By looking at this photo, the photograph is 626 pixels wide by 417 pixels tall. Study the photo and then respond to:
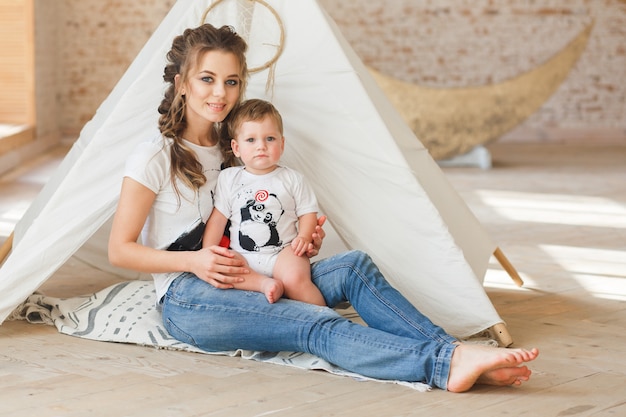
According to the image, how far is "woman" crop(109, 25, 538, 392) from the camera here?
213 centimetres

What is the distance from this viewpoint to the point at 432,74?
8.82 m

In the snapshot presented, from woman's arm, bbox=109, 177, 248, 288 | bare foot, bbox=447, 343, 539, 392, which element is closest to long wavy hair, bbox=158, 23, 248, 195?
woman's arm, bbox=109, 177, 248, 288

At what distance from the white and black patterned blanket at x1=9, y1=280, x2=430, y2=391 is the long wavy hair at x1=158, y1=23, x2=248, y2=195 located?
1.28 ft

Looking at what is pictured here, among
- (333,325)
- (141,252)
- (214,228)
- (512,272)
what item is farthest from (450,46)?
(333,325)

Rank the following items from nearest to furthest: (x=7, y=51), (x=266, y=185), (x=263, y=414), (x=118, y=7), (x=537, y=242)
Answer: (x=263, y=414) < (x=266, y=185) < (x=537, y=242) < (x=7, y=51) < (x=118, y=7)

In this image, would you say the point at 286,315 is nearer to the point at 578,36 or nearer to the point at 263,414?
the point at 263,414

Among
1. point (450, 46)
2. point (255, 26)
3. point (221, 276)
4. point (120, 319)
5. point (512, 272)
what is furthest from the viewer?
point (450, 46)

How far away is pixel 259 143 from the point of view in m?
2.44

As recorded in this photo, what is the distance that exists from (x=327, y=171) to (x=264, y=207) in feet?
1.11

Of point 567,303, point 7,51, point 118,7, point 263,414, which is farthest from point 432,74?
point 263,414

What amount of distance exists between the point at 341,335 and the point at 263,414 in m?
0.30

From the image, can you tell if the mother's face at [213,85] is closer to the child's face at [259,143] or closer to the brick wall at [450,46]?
the child's face at [259,143]

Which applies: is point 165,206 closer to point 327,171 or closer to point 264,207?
point 264,207

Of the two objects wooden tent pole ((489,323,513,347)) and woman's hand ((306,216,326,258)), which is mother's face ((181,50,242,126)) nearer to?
woman's hand ((306,216,326,258))
